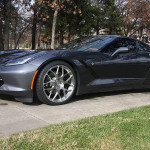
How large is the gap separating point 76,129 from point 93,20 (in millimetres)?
22696

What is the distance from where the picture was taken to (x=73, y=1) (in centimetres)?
1978

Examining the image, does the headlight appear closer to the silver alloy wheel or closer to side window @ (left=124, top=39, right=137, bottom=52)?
the silver alloy wheel

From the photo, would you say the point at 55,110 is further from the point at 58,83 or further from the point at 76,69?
the point at 76,69

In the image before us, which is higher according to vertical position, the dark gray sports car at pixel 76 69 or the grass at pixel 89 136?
the dark gray sports car at pixel 76 69

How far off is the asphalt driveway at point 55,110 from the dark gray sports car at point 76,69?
0.61ft

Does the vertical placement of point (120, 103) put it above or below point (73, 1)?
below

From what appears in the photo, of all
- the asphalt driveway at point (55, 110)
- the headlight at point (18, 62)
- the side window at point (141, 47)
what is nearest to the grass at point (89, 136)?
the asphalt driveway at point (55, 110)

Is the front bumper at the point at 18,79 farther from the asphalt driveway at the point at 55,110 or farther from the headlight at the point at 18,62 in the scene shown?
the asphalt driveway at the point at 55,110

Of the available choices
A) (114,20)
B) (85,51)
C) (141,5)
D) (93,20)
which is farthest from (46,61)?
(114,20)

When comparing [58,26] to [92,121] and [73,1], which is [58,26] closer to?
[73,1]

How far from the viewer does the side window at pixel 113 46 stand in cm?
424

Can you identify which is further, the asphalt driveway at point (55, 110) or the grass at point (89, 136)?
the asphalt driveway at point (55, 110)

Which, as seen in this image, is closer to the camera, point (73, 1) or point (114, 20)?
point (73, 1)

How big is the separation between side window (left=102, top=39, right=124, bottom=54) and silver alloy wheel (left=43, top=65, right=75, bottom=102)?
0.92 metres
